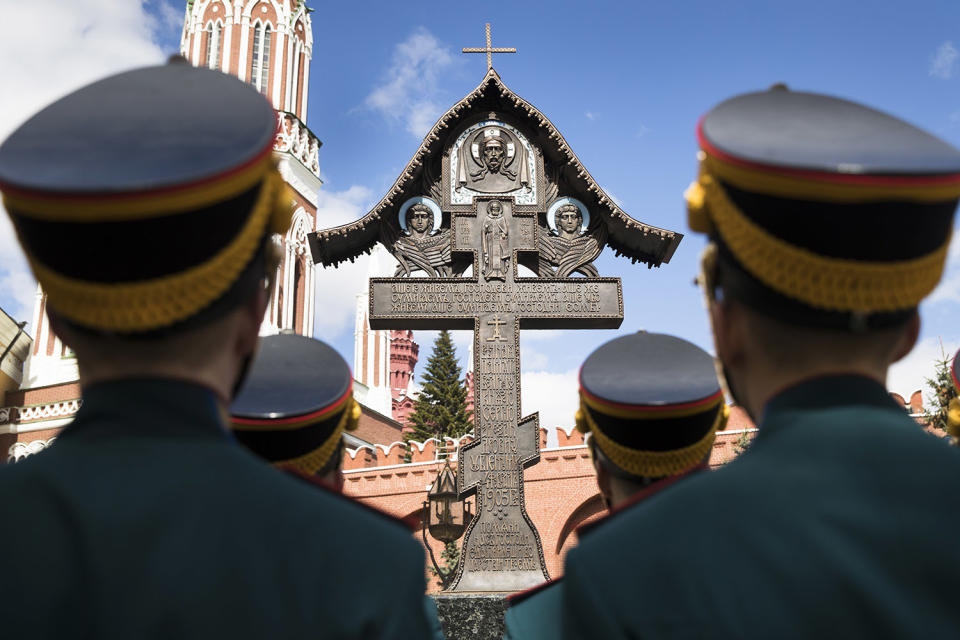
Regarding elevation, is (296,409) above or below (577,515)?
above

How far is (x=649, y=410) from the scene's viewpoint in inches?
81.7

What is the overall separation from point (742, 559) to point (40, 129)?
3.89 feet

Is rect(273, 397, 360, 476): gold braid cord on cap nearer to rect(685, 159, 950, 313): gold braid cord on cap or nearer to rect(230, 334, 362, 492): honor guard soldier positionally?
rect(230, 334, 362, 492): honor guard soldier

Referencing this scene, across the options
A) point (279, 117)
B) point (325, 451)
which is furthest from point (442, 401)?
point (325, 451)

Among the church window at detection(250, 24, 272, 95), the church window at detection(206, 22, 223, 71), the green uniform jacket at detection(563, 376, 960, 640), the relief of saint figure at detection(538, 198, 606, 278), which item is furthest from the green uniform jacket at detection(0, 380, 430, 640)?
the church window at detection(206, 22, 223, 71)

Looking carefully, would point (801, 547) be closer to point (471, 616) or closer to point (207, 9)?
point (471, 616)

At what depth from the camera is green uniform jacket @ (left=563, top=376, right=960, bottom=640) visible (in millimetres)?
1053

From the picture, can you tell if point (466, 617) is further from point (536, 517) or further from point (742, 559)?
point (536, 517)

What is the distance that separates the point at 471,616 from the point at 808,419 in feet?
11.9

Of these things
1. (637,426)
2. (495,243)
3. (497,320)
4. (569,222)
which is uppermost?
(569,222)

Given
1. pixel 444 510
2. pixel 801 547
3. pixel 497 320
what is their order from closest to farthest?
1. pixel 801 547
2. pixel 497 320
3. pixel 444 510

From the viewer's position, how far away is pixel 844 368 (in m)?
1.26

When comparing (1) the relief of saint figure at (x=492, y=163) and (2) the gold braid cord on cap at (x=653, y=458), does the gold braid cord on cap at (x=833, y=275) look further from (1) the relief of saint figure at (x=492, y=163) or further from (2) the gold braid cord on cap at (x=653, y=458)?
(1) the relief of saint figure at (x=492, y=163)

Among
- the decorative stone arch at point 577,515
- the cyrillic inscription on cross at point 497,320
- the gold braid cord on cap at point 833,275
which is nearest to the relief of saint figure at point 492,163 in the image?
the cyrillic inscription on cross at point 497,320
